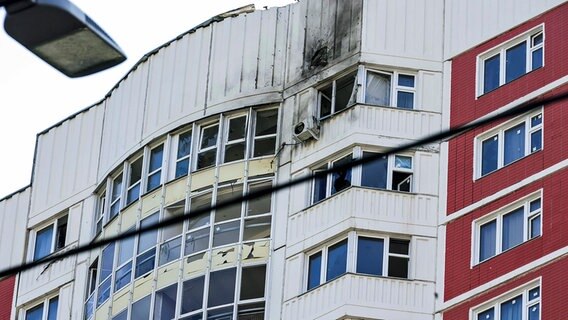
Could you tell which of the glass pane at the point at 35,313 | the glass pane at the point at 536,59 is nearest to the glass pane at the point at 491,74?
the glass pane at the point at 536,59

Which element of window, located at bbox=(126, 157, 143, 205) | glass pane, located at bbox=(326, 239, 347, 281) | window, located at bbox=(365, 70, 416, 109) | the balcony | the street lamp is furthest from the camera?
window, located at bbox=(126, 157, 143, 205)

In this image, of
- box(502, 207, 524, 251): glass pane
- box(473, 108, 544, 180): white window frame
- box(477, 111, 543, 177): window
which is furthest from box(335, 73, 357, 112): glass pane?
box(502, 207, 524, 251): glass pane

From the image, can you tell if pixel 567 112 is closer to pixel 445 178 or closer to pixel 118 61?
pixel 445 178

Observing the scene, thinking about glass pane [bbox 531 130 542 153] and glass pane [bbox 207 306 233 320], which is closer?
glass pane [bbox 531 130 542 153]

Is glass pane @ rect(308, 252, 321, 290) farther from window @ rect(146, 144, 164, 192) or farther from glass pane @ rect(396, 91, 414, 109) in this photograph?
window @ rect(146, 144, 164, 192)

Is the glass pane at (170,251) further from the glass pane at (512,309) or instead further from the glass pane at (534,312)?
the glass pane at (534,312)

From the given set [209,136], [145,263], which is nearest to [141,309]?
[145,263]

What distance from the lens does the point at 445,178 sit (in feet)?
129

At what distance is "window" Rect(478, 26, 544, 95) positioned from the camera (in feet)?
126

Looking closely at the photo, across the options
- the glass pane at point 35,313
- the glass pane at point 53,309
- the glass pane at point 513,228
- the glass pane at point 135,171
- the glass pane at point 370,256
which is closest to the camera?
the glass pane at point 513,228

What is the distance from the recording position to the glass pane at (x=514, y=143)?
123 feet

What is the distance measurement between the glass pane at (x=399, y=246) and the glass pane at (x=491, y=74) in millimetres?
3584

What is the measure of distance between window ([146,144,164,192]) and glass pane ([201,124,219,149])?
1.22 meters

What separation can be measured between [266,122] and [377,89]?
2.77 meters
